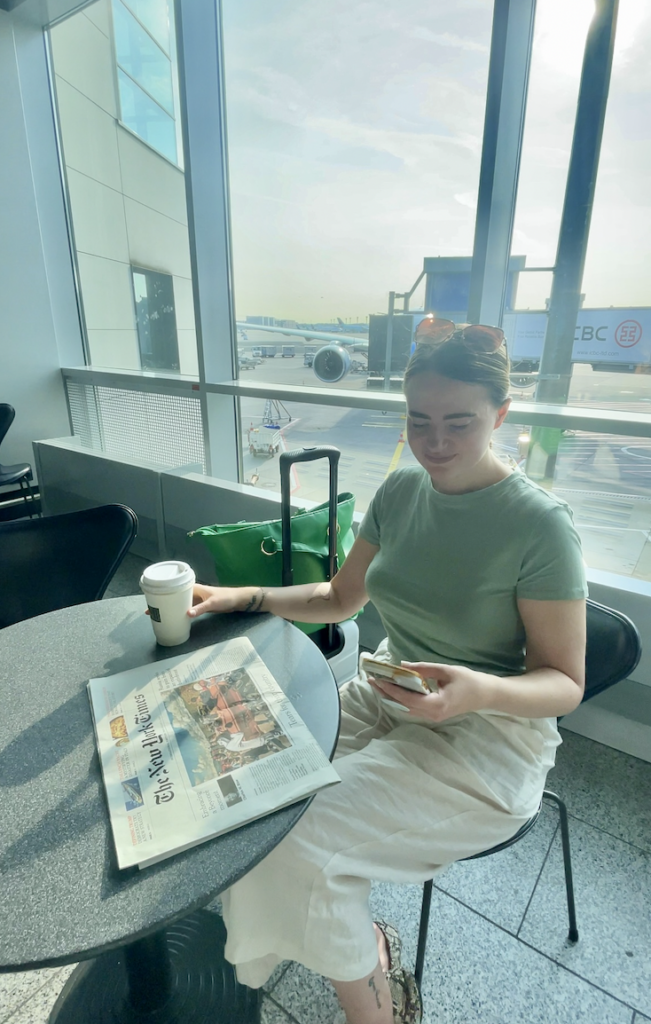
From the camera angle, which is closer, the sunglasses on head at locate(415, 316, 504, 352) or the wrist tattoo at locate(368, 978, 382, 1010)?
the wrist tattoo at locate(368, 978, 382, 1010)

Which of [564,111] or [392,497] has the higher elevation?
[564,111]

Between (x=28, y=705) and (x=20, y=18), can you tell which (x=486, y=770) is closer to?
(x=28, y=705)

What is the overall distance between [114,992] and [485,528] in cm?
119

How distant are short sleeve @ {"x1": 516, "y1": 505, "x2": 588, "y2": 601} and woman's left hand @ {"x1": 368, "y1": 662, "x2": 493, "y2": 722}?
0.19 metres

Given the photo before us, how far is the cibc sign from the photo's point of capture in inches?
75.1

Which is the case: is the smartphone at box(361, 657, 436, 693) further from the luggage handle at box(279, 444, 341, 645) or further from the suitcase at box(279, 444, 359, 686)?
the luggage handle at box(279, 444, 341, 645)

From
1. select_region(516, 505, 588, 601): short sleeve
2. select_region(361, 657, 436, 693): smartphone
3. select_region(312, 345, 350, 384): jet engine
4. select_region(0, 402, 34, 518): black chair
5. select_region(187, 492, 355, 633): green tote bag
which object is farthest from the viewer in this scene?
select_region(0, 402, 34, 518): black chair

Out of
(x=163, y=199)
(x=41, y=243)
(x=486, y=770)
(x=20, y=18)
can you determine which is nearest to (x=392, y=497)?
(x=486, y=770)

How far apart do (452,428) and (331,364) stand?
1.99m

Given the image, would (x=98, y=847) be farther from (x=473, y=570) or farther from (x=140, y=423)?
(x=140, y=423)

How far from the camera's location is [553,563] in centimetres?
85

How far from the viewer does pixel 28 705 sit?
80 cm

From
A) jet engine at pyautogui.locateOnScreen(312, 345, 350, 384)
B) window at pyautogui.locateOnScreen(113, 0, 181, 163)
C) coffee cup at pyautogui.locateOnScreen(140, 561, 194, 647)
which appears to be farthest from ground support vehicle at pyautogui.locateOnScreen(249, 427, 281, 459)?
coffee cup at pyautogui.locateOnScreen(140, 561, 194, 647)

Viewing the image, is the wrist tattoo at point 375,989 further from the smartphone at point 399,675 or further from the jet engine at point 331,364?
the jet engine at point 331,364
